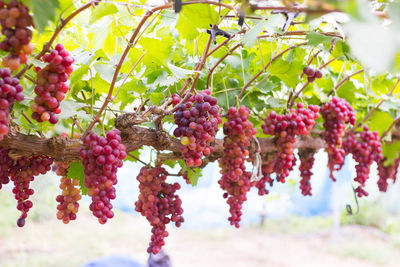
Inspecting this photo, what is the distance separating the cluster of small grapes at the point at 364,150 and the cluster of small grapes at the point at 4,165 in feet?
3.75

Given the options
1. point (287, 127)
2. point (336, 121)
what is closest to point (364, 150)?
point (336, 121)

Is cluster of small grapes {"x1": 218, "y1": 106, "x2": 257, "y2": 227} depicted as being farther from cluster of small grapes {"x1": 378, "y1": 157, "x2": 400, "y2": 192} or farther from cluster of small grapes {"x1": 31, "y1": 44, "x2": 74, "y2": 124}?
cluster of small grapes {"x1": 378, "y1": 157, "x2": 400, "y2": 192}

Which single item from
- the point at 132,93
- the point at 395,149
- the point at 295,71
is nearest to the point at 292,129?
the point at 295,71

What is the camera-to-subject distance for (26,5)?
1.88 ft

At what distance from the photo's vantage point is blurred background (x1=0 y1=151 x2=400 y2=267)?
5.43m

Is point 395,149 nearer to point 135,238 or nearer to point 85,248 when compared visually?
point 85,248

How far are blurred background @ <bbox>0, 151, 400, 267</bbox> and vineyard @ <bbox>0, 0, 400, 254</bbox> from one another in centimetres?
358

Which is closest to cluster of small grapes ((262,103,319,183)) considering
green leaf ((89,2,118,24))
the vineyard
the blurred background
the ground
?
the vineyard

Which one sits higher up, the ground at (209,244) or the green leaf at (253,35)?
the ground at (209,244)

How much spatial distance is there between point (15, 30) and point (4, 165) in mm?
404

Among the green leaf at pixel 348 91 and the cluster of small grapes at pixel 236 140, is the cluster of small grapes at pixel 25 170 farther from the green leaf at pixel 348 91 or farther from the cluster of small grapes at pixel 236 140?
the green leaf at pixel 348 91

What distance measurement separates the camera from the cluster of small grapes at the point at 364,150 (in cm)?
143

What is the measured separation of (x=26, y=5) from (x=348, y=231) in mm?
7520

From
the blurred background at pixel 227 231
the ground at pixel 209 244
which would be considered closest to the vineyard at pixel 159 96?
the blurred background at pixel 227 231
